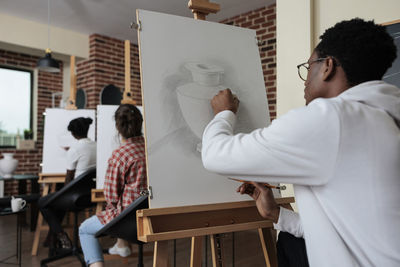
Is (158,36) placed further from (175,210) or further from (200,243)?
(200,243)

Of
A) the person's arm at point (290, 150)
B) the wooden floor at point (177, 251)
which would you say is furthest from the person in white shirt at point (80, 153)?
the person's arm at point (290, 150)

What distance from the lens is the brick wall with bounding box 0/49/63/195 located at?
523 centimetres

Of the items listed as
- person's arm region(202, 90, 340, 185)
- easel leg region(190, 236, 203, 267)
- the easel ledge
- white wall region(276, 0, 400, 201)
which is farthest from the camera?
white wall region(276, 0, 400, 201)

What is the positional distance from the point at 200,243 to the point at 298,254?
392 millimetres

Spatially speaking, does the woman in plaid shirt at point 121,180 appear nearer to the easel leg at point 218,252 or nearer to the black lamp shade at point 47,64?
the easel leg at point 218,252

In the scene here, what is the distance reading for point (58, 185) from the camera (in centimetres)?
400

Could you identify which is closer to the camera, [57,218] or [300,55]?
[300,55]

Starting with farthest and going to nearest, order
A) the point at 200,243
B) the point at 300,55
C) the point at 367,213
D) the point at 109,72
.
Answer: the point at 109,72 → the point at 300,55 → the point at 200,243 → the point at 367,213

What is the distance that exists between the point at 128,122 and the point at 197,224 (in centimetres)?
107

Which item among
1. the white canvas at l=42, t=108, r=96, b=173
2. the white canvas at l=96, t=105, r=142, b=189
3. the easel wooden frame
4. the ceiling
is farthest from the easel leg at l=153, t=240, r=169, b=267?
the ceiling

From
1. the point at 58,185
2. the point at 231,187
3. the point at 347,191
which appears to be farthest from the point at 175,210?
the point at 58,185

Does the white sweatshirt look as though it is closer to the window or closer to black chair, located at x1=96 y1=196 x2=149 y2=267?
black chair, located at x1=96 y1=196 x2=149 y2=267

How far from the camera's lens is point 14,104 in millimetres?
5383

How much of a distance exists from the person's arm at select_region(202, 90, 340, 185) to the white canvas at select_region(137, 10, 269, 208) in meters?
0.45
